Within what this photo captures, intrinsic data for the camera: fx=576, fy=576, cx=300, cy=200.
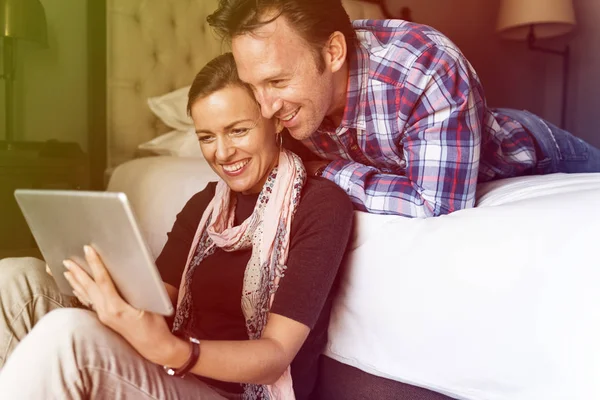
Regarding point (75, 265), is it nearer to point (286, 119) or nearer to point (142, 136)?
point (286, 119)

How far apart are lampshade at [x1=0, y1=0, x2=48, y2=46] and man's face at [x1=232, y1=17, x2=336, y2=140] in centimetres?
113

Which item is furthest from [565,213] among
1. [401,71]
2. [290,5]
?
[290,5]

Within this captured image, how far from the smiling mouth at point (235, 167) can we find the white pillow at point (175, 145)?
0.88 metres

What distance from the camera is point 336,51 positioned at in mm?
1065

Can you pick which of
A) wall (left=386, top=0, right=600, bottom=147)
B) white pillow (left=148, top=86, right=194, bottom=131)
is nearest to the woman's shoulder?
white pillow (left=148, top=86, right=194, bottom=131)

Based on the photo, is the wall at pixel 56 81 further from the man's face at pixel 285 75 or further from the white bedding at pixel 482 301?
the white bedding at pixel 482 301

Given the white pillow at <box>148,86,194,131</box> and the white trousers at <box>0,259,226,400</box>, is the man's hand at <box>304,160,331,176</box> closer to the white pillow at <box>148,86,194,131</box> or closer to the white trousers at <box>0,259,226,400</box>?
the white trousers at <box>0,259,226,400</box>

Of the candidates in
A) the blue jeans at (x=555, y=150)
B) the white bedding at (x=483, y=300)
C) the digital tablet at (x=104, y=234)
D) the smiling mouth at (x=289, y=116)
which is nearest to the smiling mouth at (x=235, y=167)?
the smiling mouth at (x=289, y=116)

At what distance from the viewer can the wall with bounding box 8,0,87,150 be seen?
1.87 m

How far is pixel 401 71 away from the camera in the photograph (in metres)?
1.03

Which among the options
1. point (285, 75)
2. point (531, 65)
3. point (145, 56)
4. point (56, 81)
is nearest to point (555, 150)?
point (285, 75)

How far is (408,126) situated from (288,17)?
0.94ft

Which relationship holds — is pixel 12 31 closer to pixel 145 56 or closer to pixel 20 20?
pixel 20 20

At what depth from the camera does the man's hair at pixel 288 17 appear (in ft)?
3.25
